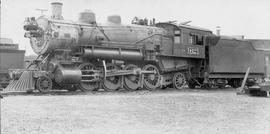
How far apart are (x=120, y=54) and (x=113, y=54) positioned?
1.07 ft

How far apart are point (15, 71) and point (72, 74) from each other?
2073mm

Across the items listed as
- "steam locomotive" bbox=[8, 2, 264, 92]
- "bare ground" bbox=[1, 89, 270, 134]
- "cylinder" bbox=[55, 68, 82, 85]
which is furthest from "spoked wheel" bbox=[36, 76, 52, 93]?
"bare ground" bbox=[1, 89, 270, 134]

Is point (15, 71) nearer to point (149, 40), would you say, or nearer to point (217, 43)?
point (149, 40)

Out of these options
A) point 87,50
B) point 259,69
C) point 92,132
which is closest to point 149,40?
point 87,50

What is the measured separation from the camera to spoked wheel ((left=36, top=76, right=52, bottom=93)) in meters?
13.7

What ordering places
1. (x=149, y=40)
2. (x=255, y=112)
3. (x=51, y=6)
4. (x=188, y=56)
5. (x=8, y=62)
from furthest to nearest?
1. (x=8, y=62)
2. (x=188, y=56)
3. (x=149, y=40)
4. (x=51, y=6)
5. (x=255, y=112)

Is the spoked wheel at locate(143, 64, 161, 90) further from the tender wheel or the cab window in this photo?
the tender wheel

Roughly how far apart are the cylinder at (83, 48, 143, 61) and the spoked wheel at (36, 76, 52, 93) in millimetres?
1782

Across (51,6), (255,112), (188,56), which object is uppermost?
(51,6)

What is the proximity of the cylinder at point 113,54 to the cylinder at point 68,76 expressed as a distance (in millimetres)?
1001

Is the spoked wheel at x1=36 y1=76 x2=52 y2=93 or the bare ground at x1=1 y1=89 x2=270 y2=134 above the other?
the spoked wheel at x1=36 y1=76 x2=52 y2=93

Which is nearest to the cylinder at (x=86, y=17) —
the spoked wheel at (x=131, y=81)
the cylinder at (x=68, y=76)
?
the spoked wheel at (x=131, y=81)

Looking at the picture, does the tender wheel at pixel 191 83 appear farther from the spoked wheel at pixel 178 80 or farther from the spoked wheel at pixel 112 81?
the spoked wheel at pixel 112 81

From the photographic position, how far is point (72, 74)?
13.9 metres
